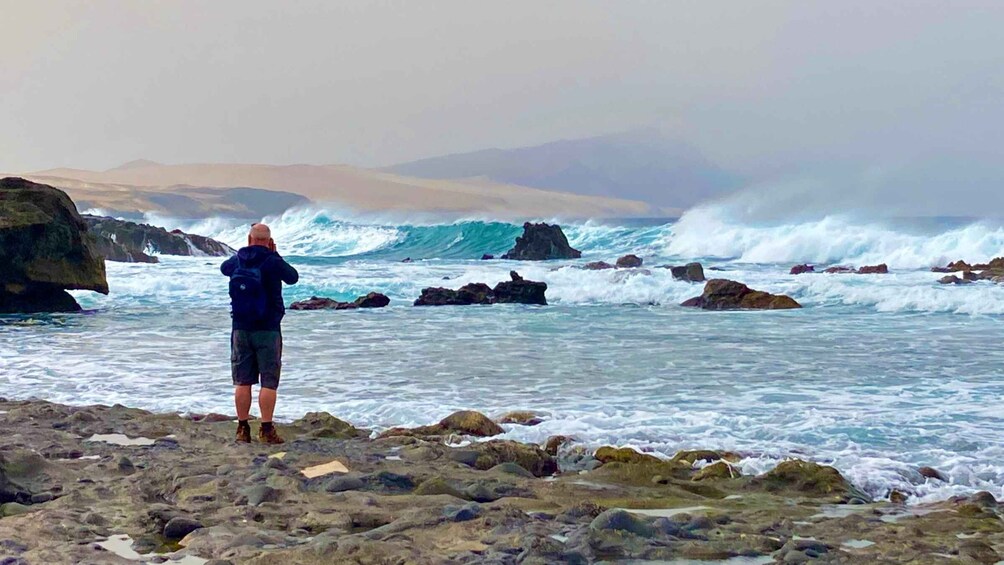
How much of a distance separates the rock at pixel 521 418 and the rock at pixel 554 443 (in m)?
0.67

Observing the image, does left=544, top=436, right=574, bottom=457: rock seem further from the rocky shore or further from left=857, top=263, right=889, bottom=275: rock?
left=857, top=263, right=889, bottom=275: rock

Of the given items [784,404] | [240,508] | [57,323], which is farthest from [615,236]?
[240,508]

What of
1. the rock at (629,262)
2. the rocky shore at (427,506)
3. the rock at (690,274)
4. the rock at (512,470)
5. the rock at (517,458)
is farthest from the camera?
the rock at (629,262)

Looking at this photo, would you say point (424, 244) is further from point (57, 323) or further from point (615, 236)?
point (57, 323)

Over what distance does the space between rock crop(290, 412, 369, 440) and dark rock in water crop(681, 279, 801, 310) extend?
13.1 metres

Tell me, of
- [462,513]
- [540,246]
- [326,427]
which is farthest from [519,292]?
[540,246]

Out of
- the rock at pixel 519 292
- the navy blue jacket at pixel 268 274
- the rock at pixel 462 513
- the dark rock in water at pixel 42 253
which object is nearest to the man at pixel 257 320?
the navy blue jacket at pixel 268 274

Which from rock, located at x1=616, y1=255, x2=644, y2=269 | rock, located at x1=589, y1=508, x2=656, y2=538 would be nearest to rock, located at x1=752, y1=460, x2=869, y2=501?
rock, located at x1=589, y1=508, x2=656, y2=538

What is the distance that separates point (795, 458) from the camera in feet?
19.9

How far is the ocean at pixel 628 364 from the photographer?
22.4 feet

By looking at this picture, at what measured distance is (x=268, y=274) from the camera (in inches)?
251

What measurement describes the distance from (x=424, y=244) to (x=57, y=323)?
37818 millimetres

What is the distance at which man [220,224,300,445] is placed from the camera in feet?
20.8

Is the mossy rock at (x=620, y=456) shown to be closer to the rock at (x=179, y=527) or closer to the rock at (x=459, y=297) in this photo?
the rock at (x=179, y=527)
